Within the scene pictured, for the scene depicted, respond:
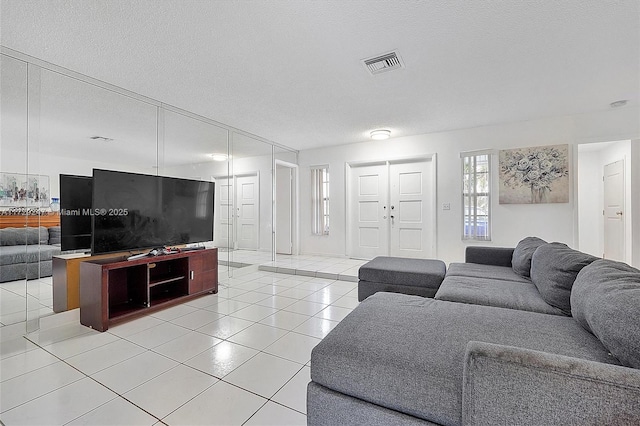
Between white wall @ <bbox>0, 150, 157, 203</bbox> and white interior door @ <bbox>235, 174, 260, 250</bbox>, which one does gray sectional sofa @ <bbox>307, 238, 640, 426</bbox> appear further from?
white interior door @ <bbox>235, 174, 260, 250</bbox>

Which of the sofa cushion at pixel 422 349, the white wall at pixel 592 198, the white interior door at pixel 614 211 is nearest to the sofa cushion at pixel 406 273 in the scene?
the sofa cushion at pixel 422 349

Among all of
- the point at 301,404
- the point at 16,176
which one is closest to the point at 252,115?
the point at 16,176

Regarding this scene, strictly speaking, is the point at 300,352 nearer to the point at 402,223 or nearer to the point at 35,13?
the point at 35,13

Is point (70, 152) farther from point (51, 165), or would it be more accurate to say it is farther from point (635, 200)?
point (635, 200)

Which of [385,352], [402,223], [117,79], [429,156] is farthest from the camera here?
[402,223]

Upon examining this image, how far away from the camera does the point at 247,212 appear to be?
5.23 metres

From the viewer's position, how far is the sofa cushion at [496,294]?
1811mm

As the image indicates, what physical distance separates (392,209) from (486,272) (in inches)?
112

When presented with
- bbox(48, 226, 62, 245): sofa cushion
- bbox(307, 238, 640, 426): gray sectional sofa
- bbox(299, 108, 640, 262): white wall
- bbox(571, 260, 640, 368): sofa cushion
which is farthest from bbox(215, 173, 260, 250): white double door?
bbox(571, 260, 640, 368): sofa cushion

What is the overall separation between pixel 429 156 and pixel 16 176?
545 centimetres

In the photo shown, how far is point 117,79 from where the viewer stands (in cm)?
291

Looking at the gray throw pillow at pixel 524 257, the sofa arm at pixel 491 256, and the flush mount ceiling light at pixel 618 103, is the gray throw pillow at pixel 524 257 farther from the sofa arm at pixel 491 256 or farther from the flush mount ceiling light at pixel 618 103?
the flush mount ceiling light at pixel 618 103

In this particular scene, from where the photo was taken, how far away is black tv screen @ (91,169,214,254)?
8.66ft

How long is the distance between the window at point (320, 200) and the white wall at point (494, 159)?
0.75 ft
